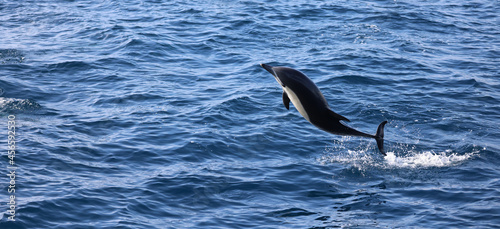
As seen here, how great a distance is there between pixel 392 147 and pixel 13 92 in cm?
1048

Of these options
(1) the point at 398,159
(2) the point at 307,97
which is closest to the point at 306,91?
(2) the point at 307,97

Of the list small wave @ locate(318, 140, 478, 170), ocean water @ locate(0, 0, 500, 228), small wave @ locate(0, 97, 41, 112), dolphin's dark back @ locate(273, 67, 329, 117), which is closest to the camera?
dolphin's dark back @ locate(273, 67, 329, 117)

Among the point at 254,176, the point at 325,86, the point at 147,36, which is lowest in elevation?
the point at 254,176

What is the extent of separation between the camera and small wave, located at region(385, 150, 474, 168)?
44.1 feet

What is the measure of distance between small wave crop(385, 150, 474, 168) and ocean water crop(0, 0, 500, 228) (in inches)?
2.1

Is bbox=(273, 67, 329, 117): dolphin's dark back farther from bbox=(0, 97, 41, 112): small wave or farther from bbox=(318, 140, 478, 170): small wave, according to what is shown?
bbox=(0, 97, 41, 112): small wave

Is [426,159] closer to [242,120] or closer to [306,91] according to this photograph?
[242,120]

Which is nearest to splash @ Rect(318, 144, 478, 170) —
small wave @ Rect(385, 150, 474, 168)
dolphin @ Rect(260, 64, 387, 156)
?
small wave @ Rect(385, 150, 474, 168)

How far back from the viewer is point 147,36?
22.8m

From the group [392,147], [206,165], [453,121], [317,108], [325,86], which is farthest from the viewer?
[325,86]

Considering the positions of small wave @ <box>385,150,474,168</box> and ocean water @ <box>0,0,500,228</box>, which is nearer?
ocean water @ <box>0,0,500,228</box>

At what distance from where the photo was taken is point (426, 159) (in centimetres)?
1372

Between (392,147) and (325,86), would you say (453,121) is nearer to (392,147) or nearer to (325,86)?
(392,147)

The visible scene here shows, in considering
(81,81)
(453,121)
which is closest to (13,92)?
(81,81)
